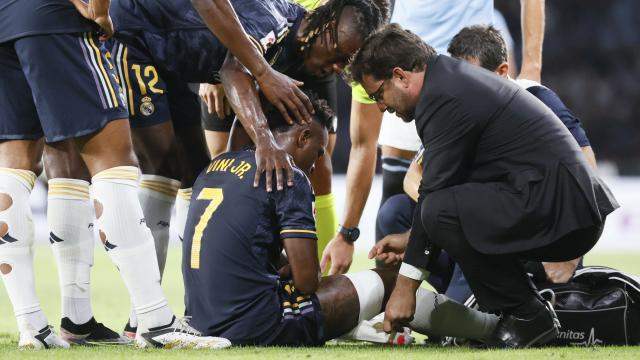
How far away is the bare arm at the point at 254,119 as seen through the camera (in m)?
3.57

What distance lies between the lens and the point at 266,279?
355cm

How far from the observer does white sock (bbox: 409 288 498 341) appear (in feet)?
12.2

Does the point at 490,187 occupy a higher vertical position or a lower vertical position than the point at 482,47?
lower

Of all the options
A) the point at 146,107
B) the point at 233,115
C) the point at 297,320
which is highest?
the point at 146,107

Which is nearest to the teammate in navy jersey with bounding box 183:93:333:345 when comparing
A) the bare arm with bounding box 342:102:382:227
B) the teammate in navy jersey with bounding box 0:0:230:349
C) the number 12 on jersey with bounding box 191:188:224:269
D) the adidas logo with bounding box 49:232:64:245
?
the number 12 on jersey with bounding box 191:188:224:269

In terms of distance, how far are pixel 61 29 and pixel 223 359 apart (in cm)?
130

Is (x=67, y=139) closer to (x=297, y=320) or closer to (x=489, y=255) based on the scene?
(x=297, y=320)

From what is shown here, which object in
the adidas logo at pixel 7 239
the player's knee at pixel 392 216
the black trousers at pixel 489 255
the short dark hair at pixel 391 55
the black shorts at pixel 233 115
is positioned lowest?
the player's knee at pixel 392 216

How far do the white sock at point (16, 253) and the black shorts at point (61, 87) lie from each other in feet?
0.61

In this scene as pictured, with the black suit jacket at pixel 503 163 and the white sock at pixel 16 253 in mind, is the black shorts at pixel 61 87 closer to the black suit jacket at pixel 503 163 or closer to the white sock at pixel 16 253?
the white sock at pixel 16 253

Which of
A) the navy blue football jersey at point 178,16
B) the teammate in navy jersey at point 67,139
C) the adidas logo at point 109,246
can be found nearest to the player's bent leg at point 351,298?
the teammate in navy jersey at point 67,139

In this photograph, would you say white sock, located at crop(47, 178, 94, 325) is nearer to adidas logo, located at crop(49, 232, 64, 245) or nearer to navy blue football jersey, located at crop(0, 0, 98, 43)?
adidas logo, located at crop(49, 232, 64, 245)

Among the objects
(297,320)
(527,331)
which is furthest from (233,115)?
(527,331)

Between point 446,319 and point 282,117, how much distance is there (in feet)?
3.32
